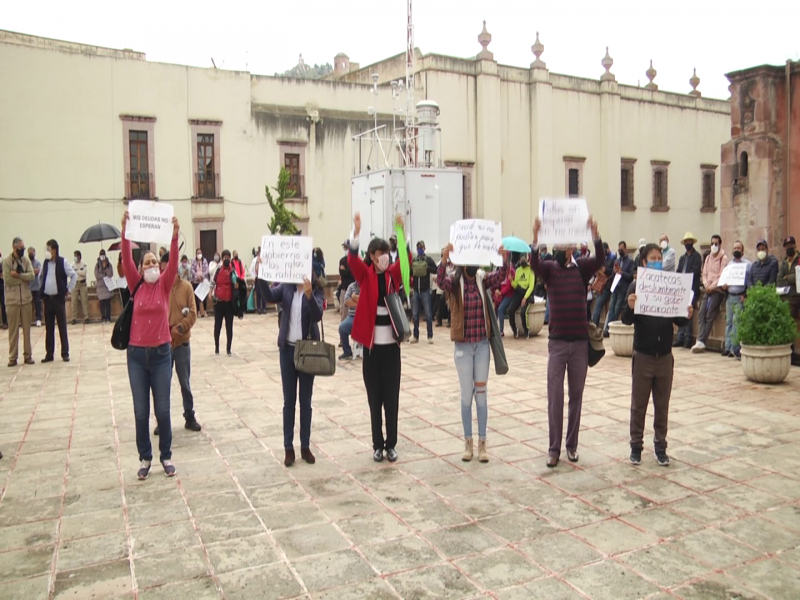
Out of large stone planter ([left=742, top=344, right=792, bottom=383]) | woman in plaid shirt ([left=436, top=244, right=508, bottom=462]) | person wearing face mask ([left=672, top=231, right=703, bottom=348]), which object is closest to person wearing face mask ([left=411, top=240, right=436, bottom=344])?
person wearing face mask ([left=672, top=231, right=703, bottom=348])

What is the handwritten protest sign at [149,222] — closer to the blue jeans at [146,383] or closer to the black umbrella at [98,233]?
the blue jeans at [146,383]

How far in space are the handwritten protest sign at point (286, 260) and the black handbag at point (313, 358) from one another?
0.55 meters

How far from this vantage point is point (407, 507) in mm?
5363

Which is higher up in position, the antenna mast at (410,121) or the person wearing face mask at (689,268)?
the antenna mast at (410,121)

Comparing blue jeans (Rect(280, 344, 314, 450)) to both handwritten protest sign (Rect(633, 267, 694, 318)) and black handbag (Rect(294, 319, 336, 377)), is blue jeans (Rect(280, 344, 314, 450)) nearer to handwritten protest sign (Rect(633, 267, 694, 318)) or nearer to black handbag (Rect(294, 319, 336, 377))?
black handbag (Rect(294, 319, 336, 377))

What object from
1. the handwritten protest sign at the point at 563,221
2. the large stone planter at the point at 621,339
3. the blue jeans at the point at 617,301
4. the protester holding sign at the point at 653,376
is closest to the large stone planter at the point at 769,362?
the large stone planter at the point at 621,339

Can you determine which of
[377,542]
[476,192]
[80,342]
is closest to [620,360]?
[377,542]

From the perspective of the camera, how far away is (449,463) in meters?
6.38

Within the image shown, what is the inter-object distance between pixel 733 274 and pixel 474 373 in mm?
6619

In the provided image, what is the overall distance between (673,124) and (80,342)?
101ft

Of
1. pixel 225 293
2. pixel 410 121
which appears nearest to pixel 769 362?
pixel 225 293

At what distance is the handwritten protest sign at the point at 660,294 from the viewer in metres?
6.23

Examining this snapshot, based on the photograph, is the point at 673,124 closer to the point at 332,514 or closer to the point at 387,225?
the point at 387,225

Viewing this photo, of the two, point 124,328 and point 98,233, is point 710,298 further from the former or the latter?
point 98,233
